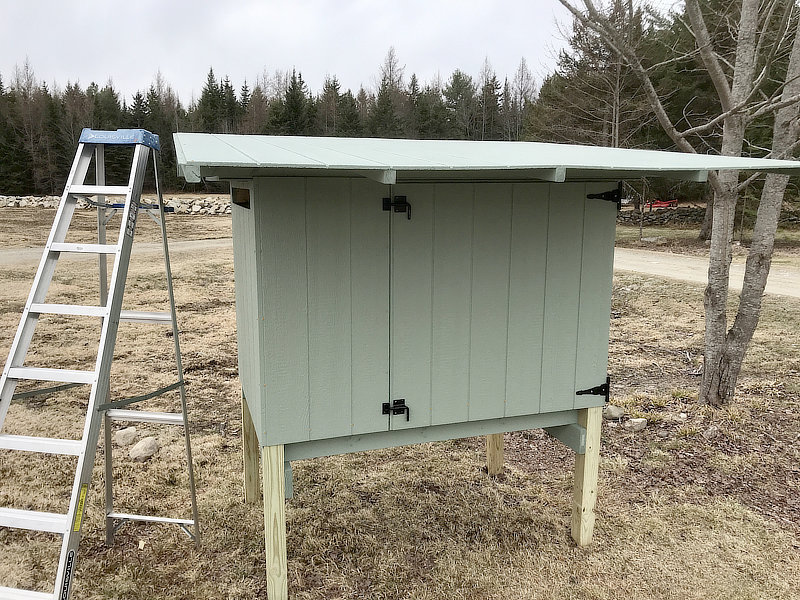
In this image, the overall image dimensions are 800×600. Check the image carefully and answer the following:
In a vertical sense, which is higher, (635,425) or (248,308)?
(248,308)

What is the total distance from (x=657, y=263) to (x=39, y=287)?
14.6m

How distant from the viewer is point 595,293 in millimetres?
3375

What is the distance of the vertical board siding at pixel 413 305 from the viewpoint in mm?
2932

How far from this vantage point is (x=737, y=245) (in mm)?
17156

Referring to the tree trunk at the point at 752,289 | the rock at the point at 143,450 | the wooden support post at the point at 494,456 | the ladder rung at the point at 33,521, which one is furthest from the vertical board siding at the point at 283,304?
the tree trunk at the point at 752,289

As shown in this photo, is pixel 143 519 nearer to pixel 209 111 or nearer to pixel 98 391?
pixel 98 391

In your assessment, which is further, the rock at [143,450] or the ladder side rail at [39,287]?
the rock at [143,450]

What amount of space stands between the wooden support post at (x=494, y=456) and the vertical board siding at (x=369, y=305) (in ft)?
5.74

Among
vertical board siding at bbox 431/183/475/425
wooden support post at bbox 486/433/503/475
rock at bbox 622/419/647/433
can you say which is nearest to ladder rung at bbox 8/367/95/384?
vertical board siding at bbox 431/183/475/425

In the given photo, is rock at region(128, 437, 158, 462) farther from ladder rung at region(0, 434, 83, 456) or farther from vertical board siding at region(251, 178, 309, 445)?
ladder rung at region(0, 434, 83, 456)

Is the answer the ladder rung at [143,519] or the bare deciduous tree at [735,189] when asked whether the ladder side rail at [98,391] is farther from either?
the bare deciduous tree at [735,189]

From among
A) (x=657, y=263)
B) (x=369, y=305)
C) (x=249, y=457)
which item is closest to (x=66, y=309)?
(x=369, y=305)

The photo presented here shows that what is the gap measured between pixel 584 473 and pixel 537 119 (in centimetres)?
2023

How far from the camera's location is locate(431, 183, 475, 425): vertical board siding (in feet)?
9.84
